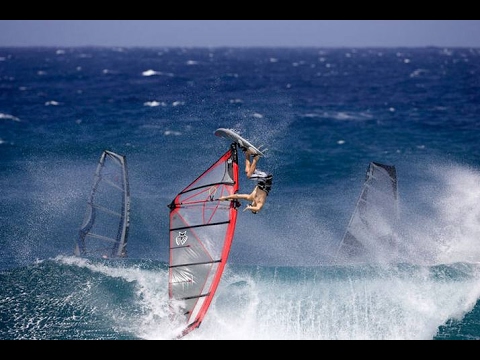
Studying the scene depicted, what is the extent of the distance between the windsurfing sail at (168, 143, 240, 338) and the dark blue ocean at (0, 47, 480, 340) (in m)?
0.70

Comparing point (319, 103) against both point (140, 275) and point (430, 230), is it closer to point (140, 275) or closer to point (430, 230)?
point (430, 230)

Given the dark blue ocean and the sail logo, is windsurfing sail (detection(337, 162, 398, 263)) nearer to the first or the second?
the dark blue ocean

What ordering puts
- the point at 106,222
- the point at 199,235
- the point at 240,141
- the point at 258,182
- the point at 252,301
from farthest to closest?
the point at 106,222 < the point at 252,301 < the point at 199,235 < the point at 258,182 < the point at 240,141

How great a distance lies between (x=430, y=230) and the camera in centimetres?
1830

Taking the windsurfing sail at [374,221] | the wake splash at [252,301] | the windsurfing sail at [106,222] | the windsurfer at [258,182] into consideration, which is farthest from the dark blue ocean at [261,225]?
the windsurfer at [258,182]

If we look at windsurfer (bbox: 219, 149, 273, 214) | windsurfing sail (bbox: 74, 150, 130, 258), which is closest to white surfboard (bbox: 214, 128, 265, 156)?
windsurfer (bbox: 219, 149, 273, 214)

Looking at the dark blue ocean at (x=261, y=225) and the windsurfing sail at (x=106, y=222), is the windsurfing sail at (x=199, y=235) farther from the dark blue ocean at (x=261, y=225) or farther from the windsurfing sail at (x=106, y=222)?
the windsurfing sail at (x=106, y=222)

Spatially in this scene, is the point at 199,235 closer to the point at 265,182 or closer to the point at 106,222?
the point at 265,182

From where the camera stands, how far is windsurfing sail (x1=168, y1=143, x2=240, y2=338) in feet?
41.9

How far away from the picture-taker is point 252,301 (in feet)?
46.3

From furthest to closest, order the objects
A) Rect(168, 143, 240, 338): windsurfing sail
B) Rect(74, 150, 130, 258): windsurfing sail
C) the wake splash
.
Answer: Rect(74, 150, 130, 258): windsurfing sail < the wake splash < Rect(168, 143, 240, 338): windsurfing sail

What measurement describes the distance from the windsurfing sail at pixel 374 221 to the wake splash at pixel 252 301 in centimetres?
75

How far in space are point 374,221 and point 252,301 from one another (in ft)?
14.7

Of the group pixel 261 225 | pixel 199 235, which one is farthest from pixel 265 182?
pixel 261 225
